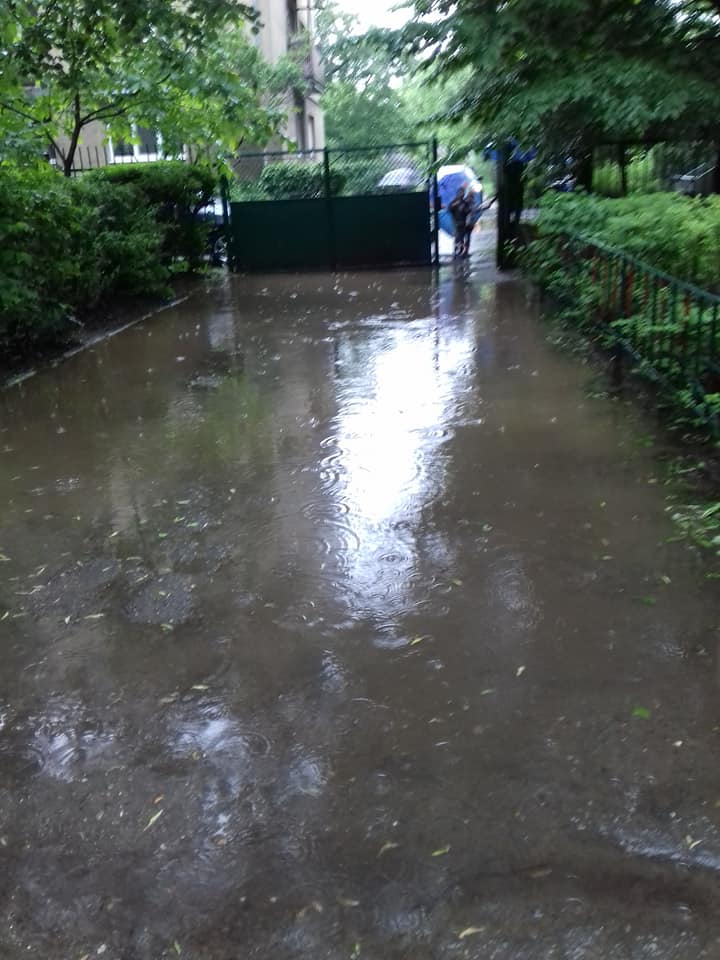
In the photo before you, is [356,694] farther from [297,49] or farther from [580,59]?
[297,49]

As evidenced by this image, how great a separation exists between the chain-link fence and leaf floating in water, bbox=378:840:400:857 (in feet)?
45.5

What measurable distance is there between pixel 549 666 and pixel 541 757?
607 mm

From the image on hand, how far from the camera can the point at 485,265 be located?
52.5ft

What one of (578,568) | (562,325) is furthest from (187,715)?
(562,325)

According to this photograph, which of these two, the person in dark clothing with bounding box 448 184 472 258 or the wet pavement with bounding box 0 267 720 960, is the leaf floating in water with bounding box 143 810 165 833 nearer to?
the wet pavement with bounding box 0 267 720 960

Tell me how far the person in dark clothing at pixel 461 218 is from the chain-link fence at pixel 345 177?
0.73 metres

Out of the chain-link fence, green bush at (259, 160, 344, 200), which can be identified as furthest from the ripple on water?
green bush at (259, 160, 344, 200)

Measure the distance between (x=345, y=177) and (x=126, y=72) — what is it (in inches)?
213

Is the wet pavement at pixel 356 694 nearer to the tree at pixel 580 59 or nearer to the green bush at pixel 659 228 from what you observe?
the green bush at pixel 659 228

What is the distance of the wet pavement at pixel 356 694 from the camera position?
2766 mm

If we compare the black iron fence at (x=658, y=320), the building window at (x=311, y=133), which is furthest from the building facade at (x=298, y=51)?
the black iron fence at (x=658, y=320)

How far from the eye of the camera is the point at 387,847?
2.98 meters

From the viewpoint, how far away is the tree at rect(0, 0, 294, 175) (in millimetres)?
8430

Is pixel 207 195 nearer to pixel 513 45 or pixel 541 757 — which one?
pixel 513 45
